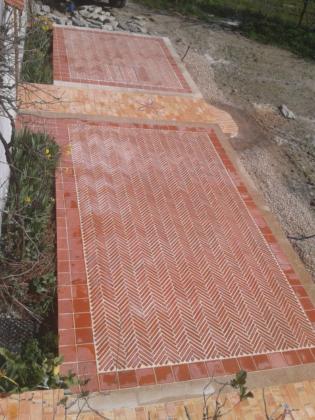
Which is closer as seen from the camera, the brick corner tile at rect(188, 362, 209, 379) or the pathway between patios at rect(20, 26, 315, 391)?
the brick corner tile at rect(188, 362, 209, 379)

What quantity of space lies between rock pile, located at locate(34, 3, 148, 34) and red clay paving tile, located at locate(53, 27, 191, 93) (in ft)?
2.81

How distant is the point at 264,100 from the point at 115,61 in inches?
192

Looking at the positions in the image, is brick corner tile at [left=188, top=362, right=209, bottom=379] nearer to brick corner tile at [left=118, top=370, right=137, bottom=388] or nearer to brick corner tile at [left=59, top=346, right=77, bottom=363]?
brick corner tile at [left=118, top=370, right=137, bottom=388]

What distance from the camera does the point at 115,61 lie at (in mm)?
13109

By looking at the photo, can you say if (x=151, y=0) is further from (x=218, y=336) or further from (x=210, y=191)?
(x=218, y=336)

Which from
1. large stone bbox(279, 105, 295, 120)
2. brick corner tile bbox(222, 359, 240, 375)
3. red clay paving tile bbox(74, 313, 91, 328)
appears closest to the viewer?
brick corner tile bbox(222, 359, 240, 375)

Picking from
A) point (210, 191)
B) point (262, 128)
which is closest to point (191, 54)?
point (262, 128)

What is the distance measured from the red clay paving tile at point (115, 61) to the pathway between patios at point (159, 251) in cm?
50

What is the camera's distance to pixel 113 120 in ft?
34.1

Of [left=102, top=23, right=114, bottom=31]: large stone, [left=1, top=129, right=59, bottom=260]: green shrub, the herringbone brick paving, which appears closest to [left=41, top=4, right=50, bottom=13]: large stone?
[left=102, top=23, right=114, bottom=31]: large stone

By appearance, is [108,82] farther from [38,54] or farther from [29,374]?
[29,374]

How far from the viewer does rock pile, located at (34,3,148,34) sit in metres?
15.3

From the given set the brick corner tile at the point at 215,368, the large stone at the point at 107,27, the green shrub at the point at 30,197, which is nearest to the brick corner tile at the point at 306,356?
the brick corner tile at the point at 215,368

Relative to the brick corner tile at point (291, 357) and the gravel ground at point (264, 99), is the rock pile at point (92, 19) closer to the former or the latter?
the gravel ground at point (264, 99)
